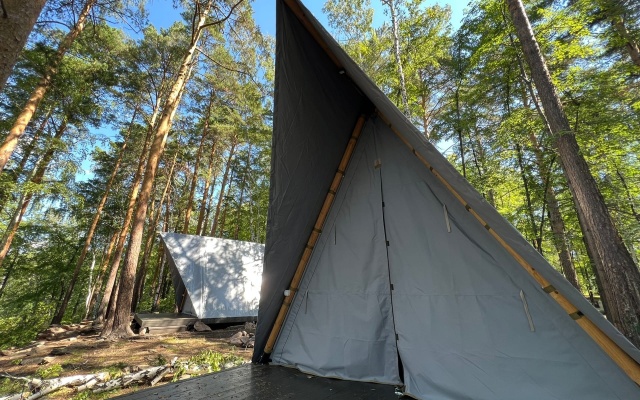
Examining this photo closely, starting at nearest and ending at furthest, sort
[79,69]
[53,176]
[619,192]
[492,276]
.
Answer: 1. [492,276]
2. [619,192]
3. [79,69]
4. [53,176]

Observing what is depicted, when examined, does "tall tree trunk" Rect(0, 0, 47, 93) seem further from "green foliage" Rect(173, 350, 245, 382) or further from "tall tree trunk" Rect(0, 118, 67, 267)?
"tall tree trunk" Rect(0, 118, 67, 267)

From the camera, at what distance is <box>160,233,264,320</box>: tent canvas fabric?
7.36 m

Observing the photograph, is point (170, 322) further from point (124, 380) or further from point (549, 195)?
point (549, 195)

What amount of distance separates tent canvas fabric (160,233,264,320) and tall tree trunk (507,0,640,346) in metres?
7.77

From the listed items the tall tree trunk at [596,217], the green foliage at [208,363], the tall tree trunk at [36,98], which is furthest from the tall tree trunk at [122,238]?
the tall tree trunk at [596,217]

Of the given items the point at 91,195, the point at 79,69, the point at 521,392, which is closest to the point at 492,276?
the point at 521,392

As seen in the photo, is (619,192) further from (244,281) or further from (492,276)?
(244,281)

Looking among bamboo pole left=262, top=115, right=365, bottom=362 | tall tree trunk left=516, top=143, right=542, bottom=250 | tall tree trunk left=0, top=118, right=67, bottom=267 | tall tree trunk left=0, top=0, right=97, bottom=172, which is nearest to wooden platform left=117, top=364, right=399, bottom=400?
bamboo pole left=262, top=115, right=365, bottom=362

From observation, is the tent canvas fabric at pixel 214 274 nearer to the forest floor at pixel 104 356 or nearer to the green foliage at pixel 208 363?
the forest floor at pixel 104 356

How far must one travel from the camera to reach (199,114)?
35.2 ft

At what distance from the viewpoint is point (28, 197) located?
7.39m

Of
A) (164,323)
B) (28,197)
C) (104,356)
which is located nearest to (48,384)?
(104,356)

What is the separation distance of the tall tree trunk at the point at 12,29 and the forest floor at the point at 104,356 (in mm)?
3109

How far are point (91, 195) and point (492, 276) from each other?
14650mm
